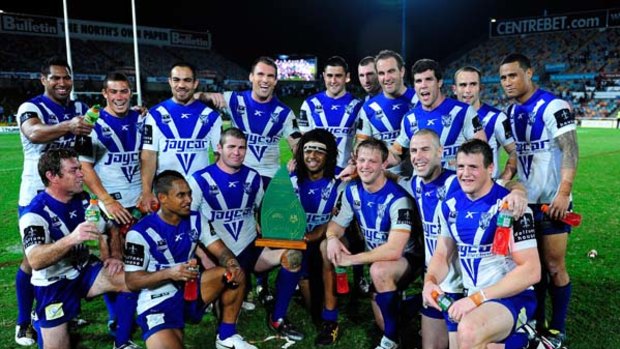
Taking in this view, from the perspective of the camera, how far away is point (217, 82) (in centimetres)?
4300

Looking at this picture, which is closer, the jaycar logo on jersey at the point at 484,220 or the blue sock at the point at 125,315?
the jaycar logo on jersey at the point at 484,220

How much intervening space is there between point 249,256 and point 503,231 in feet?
6.96

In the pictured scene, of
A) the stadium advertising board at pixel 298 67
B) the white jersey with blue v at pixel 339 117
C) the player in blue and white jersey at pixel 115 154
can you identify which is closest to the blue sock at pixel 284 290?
the player in blue and white jersey at pixel 115 154

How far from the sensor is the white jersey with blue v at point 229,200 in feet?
13.4

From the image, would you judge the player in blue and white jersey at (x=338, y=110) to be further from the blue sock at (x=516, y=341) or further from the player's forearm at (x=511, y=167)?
the blue sock at (x=516, y=341)

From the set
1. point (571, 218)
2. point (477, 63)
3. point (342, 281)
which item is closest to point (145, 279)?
point (342, 281)

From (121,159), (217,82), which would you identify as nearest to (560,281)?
(121,159)

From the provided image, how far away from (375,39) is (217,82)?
16.0m

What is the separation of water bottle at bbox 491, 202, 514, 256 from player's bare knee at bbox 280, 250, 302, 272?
156 cm

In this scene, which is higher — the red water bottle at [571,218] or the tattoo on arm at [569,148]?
the tattoo on arm at [569,148]

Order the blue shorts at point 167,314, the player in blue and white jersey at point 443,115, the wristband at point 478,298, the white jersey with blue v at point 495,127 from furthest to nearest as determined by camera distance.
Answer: the white jersey with blue v at point 495,127 < the player in blue and white jersey at point 443,115 < the blue shorts at point 167,314 < the wristband at point 478,298

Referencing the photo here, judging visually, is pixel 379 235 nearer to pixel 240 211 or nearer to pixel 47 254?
pixel 240 211

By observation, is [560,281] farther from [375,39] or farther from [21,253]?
[375,39]

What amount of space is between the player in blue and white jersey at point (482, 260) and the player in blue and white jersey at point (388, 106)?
1716mm
